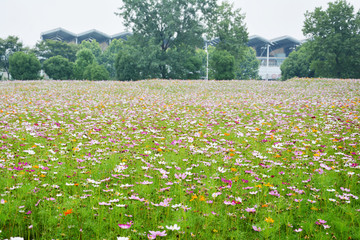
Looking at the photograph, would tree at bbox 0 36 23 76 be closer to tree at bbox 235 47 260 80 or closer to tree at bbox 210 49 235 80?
tree at bbox 210 49 235 80

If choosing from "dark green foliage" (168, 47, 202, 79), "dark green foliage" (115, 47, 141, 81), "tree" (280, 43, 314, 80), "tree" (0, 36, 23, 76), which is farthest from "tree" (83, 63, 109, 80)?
"tree" (280, 43, 314, 80)

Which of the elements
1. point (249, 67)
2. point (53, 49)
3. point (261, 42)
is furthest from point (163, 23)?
point (261, 42)

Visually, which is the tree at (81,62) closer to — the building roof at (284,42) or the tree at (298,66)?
the tree at (298,66)

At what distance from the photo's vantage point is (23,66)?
131ft

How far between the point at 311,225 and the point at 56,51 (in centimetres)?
6818

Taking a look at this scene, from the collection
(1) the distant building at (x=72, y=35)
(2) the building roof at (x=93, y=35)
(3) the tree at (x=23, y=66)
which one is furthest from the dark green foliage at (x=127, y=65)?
(2) the building roof at (x=93, y=35)

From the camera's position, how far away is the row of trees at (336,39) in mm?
41969

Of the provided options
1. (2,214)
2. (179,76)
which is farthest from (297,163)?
(179,76)

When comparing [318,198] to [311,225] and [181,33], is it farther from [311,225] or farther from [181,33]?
[181,33]

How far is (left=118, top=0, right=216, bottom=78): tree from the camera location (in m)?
39.4

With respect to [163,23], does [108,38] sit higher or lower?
higher

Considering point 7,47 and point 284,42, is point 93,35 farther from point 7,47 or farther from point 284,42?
point 284,42

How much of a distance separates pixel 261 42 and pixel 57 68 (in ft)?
226

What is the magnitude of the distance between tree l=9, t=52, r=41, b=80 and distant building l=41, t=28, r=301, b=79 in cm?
4666
